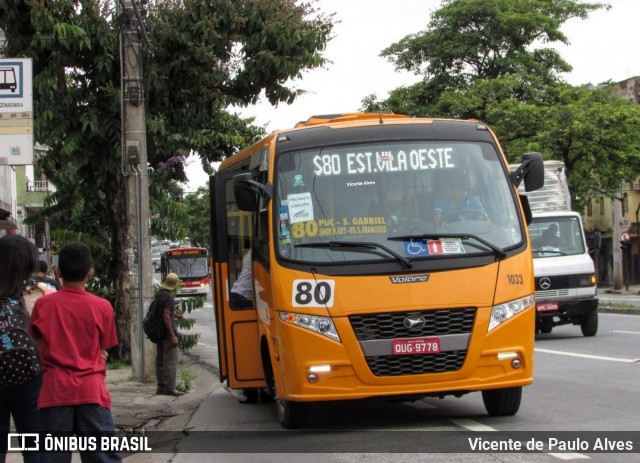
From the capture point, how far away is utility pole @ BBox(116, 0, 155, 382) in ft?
49.5

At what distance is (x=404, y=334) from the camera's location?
862cm

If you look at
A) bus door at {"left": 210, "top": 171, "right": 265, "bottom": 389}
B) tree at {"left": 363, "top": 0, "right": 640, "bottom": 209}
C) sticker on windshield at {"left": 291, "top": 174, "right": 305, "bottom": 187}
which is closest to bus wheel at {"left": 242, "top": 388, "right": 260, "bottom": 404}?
bus door at {"left": 210, "top": 171, "right": 265, "bottom": 389}

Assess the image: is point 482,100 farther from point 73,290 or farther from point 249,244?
point 73,290

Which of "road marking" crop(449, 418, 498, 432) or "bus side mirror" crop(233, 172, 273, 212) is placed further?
"bus side mirror" crop(233, 172, 273, 212)

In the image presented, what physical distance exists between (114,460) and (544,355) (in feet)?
39.3

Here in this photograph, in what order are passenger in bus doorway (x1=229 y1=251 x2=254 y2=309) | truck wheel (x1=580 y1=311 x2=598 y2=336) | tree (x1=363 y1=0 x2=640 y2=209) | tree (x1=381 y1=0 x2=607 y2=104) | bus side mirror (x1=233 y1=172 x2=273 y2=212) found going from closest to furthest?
1. bus side mirror (x1=233 y1=172 x2=273 y2=212)
2. passenger in bus doorway (x1=229 y1=251 x2=254 y2=309)
3. truck wheel (x1=580 y1=311 x2=598 y2=336)
4. tree (x1=363 y1=0 x2=640 y2=209)
5. tree (x1=381 y1=0 x2=607 y2=104)

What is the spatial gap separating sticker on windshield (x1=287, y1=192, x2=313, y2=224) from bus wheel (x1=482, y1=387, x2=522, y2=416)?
247cm

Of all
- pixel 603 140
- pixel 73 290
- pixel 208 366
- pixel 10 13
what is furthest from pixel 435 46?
pixel 73 290

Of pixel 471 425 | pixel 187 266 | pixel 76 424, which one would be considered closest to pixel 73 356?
pixel 76 424

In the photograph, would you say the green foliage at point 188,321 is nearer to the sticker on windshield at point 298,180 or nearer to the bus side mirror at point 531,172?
the sticker on windshield at point 298,180

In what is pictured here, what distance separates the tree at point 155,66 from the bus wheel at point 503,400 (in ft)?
26.5

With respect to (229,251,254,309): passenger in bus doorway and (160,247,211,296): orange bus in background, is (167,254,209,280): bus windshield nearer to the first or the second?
(160,247,211,296): orange bus in background

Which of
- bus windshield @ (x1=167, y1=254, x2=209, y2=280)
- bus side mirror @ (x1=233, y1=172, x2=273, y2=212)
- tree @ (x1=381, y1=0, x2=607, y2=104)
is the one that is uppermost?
tree @ (x1=381, y1=0, x2=607, y2=104)

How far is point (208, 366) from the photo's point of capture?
20078 mm
